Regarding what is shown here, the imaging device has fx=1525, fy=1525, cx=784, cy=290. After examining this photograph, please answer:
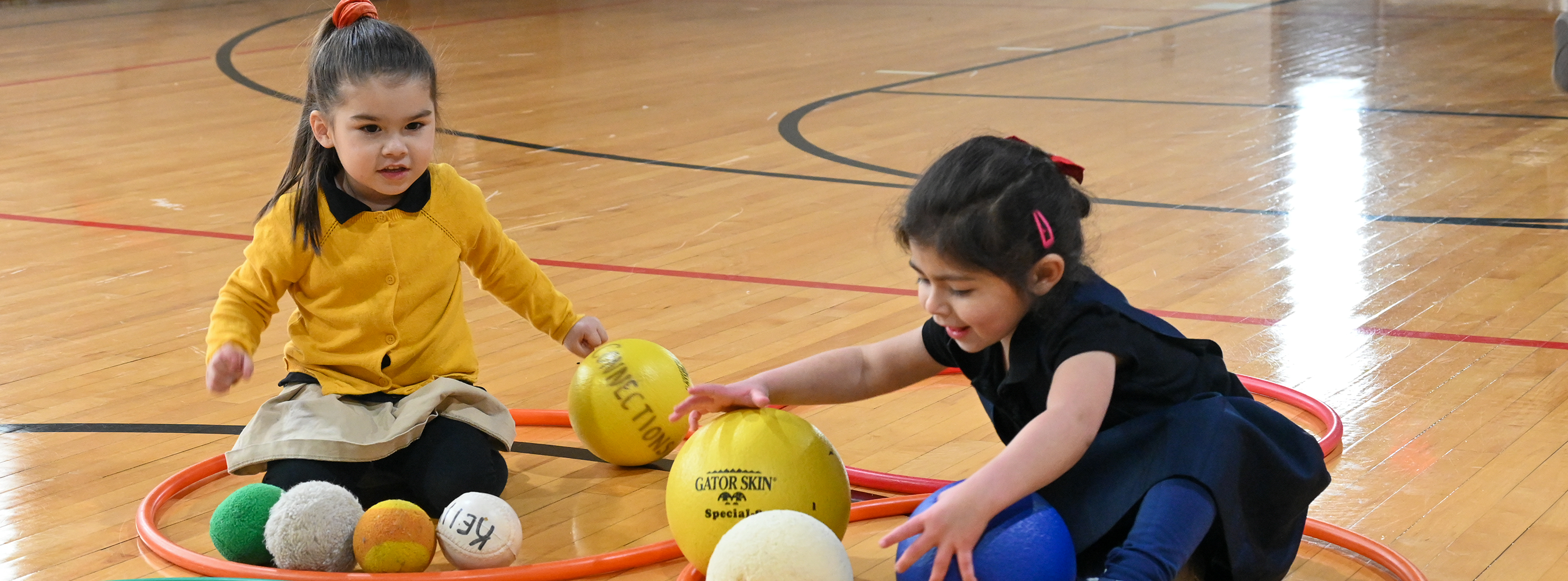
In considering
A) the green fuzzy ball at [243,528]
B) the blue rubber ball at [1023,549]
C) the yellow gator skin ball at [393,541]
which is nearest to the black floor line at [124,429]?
the green fuzzy ball at [243,528]

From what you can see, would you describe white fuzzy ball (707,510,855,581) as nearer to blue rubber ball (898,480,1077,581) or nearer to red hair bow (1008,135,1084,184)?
blue rubber ball (898,480,1077,581)

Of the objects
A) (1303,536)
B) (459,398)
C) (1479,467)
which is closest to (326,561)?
(459,398)

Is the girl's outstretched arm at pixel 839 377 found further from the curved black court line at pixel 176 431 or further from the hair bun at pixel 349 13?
the hair bun at pixel 349 13

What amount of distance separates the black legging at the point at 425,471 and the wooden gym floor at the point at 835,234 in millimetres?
99

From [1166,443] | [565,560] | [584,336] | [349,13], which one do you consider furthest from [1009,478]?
[349,13]

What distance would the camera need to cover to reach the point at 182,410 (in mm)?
2932

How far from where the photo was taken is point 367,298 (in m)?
2.51

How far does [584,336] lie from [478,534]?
0.63 meters

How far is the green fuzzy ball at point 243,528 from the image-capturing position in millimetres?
2164

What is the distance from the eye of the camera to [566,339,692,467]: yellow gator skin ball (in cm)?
256

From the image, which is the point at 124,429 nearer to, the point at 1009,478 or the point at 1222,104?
the point at 1009,478

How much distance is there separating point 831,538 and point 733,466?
22 cm

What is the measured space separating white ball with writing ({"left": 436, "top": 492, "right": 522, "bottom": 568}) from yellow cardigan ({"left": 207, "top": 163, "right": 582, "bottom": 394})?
1.40ft

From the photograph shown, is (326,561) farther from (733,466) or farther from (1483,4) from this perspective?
(1483,4)
